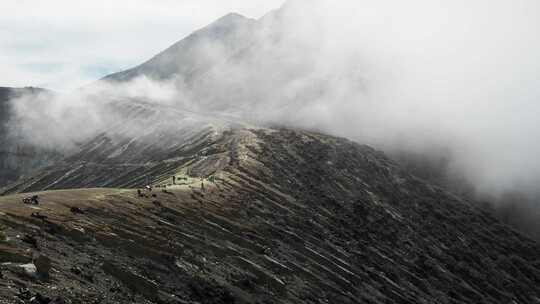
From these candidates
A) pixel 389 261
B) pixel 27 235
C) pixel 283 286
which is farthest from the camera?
pixel 389 261

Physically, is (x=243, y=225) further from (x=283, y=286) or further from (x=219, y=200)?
(x=283, y=286)

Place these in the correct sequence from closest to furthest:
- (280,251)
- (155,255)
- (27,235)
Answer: (27,235) < (155,255) < (280,251)

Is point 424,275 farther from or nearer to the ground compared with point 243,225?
nearer to the ground

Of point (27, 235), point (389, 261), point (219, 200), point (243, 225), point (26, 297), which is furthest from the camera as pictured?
point (389, 261)

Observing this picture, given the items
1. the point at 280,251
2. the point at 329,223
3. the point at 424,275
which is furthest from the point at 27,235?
the point at 424,275

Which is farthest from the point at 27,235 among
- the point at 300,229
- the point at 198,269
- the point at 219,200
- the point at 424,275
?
the point at 424,275

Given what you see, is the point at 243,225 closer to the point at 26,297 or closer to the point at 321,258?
the point at 321,258

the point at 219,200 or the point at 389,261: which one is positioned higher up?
the point at 219,200

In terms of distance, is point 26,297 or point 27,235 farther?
point 27,235

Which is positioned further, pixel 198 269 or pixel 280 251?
pixel 280 251
